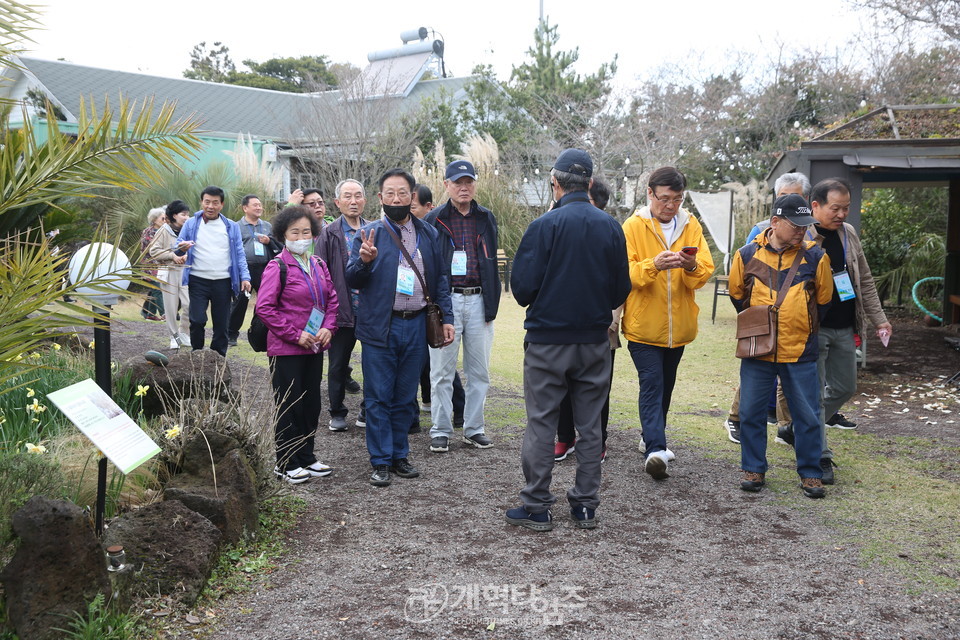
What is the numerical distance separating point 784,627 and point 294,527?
2490 millimetres

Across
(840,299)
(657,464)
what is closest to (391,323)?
(657,464)

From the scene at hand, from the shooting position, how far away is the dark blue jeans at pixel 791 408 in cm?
487

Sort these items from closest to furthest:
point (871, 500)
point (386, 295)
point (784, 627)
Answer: point (784, 627)
point (871, 500)
point (386, 295)

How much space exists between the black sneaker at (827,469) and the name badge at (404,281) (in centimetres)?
289

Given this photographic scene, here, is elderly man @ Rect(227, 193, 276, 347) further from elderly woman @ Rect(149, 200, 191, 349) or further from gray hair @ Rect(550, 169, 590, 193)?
gray hair @ Rect(550, 169, 590, 193)

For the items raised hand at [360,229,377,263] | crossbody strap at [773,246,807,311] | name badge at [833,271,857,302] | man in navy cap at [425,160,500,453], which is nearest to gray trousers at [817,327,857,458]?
name badge at [833,271,857,302]

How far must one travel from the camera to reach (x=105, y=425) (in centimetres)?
301

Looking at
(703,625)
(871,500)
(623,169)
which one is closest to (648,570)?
(703,625)

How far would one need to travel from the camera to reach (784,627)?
126 inches

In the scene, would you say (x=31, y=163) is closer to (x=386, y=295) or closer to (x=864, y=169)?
(x=386, y=295)

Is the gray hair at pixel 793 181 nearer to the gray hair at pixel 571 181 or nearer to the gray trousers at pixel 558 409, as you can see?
the gray hair at pixel 571 181

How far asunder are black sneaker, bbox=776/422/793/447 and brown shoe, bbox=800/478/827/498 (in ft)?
3.96

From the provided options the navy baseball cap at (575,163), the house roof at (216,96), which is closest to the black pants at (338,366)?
the navy baseball cap at (575,163)

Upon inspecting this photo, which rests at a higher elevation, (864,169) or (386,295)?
(864,169)
